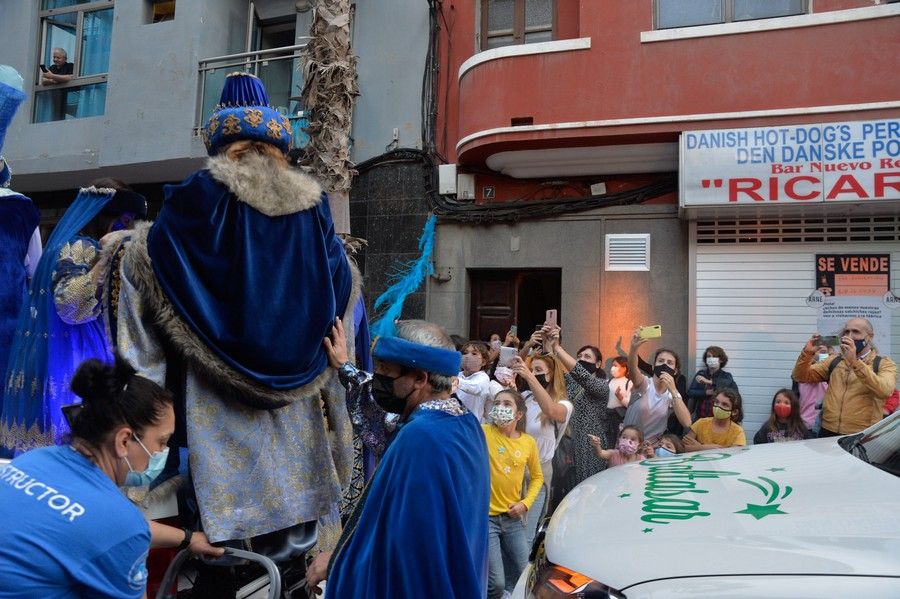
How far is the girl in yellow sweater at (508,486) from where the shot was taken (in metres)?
4.86

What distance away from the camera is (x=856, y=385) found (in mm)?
Answer: 6602

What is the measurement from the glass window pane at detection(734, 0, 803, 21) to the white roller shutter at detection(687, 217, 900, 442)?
9.14 ft

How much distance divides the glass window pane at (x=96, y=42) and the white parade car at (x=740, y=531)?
43.3 ft

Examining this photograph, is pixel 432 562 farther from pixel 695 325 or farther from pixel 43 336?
pixel 695 325

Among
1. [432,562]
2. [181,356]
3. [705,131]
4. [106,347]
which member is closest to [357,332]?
[181,356]

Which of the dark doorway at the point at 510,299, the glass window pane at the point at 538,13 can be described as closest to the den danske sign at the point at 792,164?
the dark doorway at the point at 510,299

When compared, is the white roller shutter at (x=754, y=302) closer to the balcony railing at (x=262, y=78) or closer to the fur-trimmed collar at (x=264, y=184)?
the balcony railing at (x=262, y=78)

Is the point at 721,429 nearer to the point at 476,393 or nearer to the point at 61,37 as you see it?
the point at 476,393

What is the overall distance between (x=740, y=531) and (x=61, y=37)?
1510cm

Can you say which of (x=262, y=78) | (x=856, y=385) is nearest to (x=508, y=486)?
(x=856, y=385)

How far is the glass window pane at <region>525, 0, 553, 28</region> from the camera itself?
10631mm

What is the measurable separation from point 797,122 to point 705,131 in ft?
3.53

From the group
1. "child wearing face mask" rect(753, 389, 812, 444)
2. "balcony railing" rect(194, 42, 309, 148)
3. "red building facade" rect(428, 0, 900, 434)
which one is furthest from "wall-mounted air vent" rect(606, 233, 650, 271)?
"balcony railing" rect(194, 42, 309, 148)

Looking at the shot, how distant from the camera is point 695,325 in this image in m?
9.65
